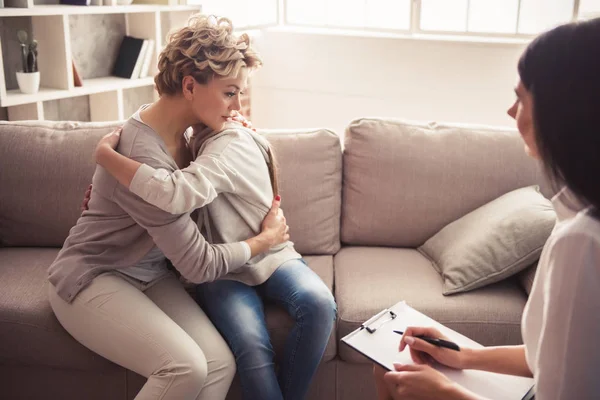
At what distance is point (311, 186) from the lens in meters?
2.42

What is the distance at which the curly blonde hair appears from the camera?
177 cm

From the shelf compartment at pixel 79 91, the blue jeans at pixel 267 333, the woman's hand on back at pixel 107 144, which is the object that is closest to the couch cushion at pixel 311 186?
the blue jeans at pixel 267 333

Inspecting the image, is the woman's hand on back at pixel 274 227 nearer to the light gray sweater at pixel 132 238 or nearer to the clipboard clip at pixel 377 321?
the light gray sweater at pixel 132 238

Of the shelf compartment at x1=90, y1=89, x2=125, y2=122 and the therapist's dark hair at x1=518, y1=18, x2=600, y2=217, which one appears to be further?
the shelf compartment at x1=90, y1=89, x2=125, y2=122

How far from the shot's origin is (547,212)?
6.82 feet

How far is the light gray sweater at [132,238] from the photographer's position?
1.73 meters

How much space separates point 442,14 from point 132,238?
3.08 meters

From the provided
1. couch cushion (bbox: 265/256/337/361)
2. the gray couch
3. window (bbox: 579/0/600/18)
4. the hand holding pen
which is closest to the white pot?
the gray couch

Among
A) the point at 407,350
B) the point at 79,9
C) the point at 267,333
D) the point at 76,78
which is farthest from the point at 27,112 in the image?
the point at 407,350

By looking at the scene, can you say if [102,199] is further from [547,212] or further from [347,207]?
[547,212]

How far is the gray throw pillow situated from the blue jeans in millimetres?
446

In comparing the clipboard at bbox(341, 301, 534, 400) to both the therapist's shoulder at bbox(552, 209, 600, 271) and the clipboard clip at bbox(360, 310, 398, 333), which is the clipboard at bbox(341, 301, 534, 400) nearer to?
the clipboard clip at bbox(360, 310, 398, 333)

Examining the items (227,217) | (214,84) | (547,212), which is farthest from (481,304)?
(214,84)

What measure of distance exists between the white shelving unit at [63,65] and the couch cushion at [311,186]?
1341mm
